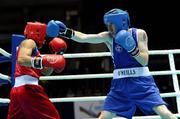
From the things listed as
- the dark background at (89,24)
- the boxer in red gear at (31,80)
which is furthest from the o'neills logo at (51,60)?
the dark background at (89,24)

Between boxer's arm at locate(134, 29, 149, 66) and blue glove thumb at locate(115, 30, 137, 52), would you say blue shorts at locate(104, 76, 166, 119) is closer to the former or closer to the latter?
boxer's arm at locate(134, 29, 149, 66)

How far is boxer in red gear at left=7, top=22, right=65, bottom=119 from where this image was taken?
3.05 metres

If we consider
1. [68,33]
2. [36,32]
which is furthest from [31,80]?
[68,33]

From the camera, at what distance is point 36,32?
3.27 meters

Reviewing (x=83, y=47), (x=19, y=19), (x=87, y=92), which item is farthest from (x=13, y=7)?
(x=87, y=92)

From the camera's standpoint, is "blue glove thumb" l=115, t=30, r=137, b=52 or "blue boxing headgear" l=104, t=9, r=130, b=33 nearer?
"blue glove thumb" l=115, t=30, r=137, b=52

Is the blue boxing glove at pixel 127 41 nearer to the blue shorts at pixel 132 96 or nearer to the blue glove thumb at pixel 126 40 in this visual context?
the blue glove thumb at pixel 126 40

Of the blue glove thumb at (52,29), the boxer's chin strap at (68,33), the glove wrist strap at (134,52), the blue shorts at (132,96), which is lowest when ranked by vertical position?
the blue shorts at (132,96)

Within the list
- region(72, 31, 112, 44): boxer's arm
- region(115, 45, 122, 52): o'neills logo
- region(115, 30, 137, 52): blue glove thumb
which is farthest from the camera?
region(72, 31, 112, 44): boxer's arm

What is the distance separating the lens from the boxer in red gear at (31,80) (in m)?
3.05

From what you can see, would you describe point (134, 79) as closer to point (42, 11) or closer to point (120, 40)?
point (120, 40)

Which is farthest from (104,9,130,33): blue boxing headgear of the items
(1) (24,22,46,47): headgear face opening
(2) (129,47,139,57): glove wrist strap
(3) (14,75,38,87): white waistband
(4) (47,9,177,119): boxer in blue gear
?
(3) (14,75,38,87): white waistband

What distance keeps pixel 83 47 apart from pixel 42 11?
1.73m

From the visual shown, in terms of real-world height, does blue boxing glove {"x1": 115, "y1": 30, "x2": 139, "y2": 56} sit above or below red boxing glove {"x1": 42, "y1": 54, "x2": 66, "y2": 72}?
above
